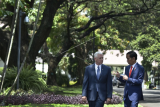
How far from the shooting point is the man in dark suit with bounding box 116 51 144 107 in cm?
802

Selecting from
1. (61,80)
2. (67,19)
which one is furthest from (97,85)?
(61,80)

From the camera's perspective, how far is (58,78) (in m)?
44.0

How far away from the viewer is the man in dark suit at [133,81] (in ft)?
26.3

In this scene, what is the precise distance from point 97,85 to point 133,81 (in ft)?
2.92

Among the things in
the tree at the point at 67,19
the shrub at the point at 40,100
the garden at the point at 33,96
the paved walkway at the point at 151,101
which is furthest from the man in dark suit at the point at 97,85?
the paved walkway at the point at 151,101

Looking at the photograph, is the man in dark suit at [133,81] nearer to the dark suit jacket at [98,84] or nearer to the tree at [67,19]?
the dark suit jacket at [98,84]

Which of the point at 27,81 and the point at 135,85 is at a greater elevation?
the point at 135,85

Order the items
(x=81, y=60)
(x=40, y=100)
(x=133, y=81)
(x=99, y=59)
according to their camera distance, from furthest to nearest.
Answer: (x=81, y=60)
(x=40, y=100)
(x=133, y=81)
(x=99, y=59)

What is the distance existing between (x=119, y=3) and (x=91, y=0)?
217 centimetres

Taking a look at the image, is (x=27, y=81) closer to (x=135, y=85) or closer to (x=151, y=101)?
(x=151, y=101)

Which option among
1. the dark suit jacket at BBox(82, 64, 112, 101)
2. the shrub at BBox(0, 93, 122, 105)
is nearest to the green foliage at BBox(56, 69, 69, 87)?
the shrub at BBox(0, 93, 122, 105)

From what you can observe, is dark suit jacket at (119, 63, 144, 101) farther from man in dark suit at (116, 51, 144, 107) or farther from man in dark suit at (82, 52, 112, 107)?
man in dark suit at (82, 52, 112, 107)

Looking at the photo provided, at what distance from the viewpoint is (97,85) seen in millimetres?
7629

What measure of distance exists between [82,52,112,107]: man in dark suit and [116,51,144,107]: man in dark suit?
1.68ft
